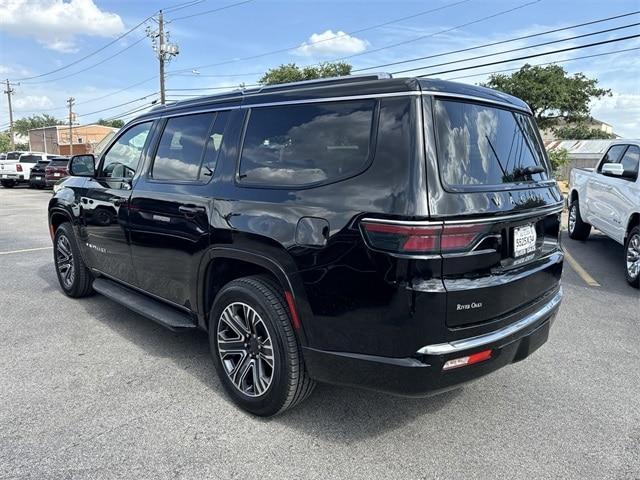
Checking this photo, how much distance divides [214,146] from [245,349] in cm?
138

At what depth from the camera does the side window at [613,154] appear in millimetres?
7657

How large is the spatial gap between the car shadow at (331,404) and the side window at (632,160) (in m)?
4.97

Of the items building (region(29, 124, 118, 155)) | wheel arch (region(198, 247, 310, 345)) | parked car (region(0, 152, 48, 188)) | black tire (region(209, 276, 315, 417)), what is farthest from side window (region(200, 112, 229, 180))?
building (region(29, 124, 118, 155))

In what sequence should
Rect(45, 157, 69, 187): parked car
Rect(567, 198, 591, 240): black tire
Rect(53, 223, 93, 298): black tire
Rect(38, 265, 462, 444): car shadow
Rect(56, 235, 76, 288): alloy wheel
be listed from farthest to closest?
Rect(45, 157, 69, 187): parked car
Rect(567, 198, 591, 240): black tire
Rect(56, 235, 76, 288): alloy wheel
Rect(53, 223, 93, 298): black tire
Rect(38, 265, 462, 444): car shadow

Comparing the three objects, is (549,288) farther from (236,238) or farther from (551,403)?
(236,238)

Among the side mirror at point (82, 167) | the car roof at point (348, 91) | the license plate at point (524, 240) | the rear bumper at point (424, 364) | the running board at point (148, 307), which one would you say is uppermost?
the car roof at point (348, 91)

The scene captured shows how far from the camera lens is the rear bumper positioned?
2.38 m

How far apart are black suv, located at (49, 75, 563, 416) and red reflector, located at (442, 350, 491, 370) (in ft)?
0.05

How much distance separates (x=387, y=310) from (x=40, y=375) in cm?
272

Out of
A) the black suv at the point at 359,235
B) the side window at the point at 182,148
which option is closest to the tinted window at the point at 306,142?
the black suv at the point at 359,235

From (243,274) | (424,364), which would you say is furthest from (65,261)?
(424,364)

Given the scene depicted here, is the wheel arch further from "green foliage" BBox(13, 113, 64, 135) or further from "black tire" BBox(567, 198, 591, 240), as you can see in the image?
"green foliage" BBox(13, 113, 64, 135)

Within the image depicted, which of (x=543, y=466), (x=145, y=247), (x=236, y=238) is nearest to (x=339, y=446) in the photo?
(x=543, y=466)

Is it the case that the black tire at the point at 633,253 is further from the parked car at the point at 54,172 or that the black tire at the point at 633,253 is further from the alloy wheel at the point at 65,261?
the parked car at the point at 54,172
